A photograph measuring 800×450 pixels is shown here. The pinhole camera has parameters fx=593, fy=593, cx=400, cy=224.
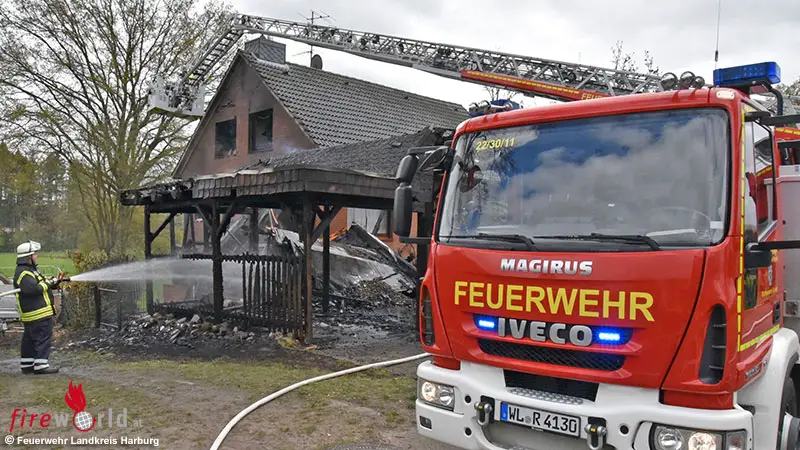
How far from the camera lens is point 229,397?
595cm

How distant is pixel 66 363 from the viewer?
831 centimetres

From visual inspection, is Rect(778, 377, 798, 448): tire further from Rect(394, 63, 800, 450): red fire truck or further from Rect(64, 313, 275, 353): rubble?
Rect(64, 313, 275, 353): rubble

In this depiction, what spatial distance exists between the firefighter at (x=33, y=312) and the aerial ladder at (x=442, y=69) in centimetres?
732

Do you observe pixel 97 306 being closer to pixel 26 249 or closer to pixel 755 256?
pixel 26 249

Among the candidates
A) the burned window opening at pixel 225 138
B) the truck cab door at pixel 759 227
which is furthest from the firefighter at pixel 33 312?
the burned window opening at pixel 225 138

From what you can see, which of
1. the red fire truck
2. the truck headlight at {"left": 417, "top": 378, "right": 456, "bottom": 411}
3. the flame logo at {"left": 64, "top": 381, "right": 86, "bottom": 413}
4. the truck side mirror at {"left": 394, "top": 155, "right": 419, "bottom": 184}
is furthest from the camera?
the flame logo at {"left": 64, "top": 381, "right": 86, "bottom": 413}

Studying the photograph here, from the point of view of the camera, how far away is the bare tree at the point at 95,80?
55.3 feet

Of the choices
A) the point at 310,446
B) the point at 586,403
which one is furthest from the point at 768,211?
the point at 310,446

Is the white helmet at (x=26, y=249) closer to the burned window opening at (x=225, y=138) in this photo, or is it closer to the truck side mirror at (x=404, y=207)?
the truck side mirror at (x=404, y=207)

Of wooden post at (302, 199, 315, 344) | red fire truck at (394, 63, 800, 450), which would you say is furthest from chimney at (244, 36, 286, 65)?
red fire truck at (394, 63, 800, 450)

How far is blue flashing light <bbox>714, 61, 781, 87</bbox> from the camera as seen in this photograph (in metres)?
3.96

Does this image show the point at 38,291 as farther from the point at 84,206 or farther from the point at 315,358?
the point at 84,206

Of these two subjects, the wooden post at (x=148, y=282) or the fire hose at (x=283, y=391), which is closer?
the fire hose at (x=283, y=391)

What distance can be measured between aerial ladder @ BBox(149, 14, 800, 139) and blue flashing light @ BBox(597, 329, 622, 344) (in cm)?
157
